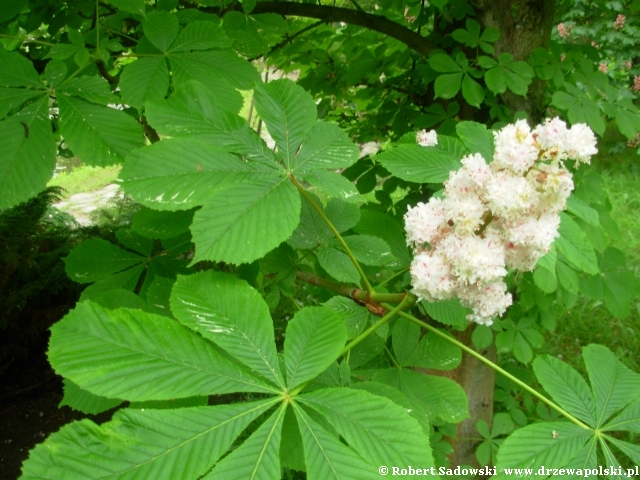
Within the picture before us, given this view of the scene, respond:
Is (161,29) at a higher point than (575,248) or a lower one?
higher

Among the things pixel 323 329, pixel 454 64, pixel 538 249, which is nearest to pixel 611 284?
pixel 454 64

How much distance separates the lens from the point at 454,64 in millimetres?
2137

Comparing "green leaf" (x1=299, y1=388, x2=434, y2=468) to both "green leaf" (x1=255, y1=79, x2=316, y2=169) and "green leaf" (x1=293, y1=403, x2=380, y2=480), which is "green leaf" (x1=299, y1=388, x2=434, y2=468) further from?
"green leaf" (x1=255, y1=79, x2=316, y2=169)

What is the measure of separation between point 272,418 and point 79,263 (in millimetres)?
830

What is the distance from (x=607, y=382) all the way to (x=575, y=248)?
1.16 feet

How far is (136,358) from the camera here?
2.54 ft

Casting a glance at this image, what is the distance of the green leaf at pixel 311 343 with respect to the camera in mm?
878

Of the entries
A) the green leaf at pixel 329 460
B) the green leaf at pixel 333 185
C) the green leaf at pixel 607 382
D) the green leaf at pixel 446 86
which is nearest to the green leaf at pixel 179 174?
the green leaf at pixel 333 185

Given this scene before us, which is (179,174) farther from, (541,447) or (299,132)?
(541,447)

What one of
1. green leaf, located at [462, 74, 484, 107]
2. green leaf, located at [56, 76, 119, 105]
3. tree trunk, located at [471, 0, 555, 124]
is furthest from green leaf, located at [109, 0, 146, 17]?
tree trunk, located at [471, 0, 555, 124]

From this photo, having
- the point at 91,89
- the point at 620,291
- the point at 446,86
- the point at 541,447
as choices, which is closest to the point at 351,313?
the point at 541,447

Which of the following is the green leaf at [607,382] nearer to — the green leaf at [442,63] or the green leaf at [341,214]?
the green leaf at [341,214]

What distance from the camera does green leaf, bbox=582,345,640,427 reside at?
112 cm

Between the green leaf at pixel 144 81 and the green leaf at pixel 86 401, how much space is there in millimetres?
690
